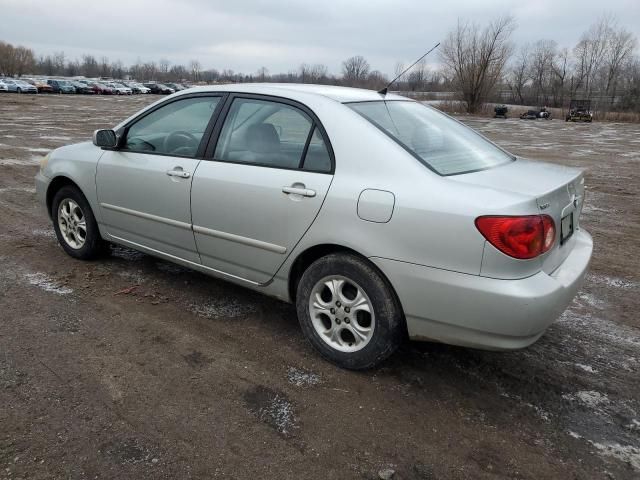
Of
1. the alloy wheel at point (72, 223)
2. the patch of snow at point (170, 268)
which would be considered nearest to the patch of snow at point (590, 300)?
the patch of snow at point (170, 268)

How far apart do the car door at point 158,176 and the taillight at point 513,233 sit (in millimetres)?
2124

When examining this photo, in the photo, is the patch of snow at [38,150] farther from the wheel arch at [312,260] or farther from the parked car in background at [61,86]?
the parked car in background at [61,86]

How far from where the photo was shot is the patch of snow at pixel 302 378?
3031 millimetres

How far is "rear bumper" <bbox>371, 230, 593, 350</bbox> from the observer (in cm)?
253

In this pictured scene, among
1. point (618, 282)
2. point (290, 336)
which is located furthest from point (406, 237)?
point (618, 282)

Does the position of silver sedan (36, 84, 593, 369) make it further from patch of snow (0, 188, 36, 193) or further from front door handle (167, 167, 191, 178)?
patch of snow (0, 188, 36, 193)

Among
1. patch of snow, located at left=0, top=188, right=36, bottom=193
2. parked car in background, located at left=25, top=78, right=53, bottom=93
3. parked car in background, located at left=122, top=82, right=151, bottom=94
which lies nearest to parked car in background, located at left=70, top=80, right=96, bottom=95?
parked car in background, located at left=25, top=78, right=53, bottom=93

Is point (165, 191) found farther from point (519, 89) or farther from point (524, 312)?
point (519, 89)

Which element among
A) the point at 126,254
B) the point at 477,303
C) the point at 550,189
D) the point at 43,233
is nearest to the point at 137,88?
the point at 43,233

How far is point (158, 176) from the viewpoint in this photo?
3.89 metres

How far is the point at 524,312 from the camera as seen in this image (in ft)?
8.25

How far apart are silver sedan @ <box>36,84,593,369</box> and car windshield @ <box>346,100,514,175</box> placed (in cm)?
2

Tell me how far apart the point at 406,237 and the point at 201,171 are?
1649 millimetres

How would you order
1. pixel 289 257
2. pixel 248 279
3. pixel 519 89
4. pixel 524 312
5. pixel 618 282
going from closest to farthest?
pixel 524 312 < pixel 289 257 < pixel 248 279 < pixel 618 282 < pixel 519 89
